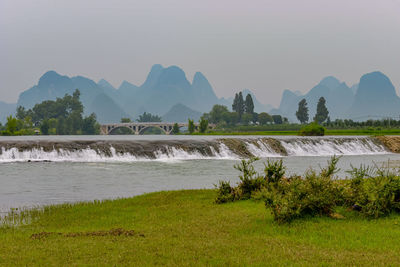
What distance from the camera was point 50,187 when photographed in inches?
887

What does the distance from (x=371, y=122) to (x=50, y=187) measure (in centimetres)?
10517

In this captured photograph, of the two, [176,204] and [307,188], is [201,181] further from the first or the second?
[307,188]

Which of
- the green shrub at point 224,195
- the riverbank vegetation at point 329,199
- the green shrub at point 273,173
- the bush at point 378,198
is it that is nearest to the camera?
the riverbank vegetation at point 329,199

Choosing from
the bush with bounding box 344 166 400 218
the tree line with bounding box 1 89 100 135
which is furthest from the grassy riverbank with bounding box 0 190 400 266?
the tree line with bounding box 1 89 100 135

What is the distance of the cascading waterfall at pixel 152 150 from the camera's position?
3897 centimetres

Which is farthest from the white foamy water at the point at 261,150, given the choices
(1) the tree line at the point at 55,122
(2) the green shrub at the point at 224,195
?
(1) the tree line at the point at 55,122

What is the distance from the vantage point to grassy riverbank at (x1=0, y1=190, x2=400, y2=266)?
7949 millimetres

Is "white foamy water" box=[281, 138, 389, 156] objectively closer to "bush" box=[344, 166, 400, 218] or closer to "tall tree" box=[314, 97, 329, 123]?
"bush" box=[344, 166, 400, 218]

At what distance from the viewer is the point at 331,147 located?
53062mm

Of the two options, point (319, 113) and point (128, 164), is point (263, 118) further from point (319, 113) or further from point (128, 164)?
point (128, 164)

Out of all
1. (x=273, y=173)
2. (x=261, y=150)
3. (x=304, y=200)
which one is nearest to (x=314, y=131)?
(x=261, y=150)

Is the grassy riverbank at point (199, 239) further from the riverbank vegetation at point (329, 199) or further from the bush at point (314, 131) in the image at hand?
the bush at point (314, 131)

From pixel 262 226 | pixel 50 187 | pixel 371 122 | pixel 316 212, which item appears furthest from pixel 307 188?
pixel 371 122

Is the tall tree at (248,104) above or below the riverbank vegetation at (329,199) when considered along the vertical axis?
above
